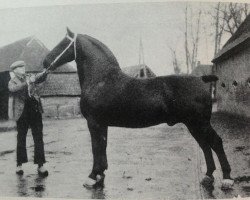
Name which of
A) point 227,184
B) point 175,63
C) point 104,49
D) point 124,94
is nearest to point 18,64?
point 104,49

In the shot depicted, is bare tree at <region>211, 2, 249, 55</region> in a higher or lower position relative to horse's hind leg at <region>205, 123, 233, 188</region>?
higher

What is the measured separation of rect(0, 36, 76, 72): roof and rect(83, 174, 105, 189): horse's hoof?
2.23ft

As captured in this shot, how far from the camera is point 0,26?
8.23ft

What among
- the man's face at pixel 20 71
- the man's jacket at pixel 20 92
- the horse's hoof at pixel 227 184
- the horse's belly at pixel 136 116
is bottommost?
the horse's hoof at pixel 227 184

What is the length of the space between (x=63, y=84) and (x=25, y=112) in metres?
0.42

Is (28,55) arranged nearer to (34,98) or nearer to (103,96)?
(34,98)

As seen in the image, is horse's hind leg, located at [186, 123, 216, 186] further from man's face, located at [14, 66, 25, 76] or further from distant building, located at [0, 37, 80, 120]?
man's face, located at [14, 66, 25, 76]

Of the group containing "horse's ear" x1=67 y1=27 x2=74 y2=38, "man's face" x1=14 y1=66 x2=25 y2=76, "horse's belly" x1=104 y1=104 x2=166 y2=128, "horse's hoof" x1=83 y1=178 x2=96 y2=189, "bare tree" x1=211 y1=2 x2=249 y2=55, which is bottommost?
"horse's hoof" x1=83 y1=178 x2=96 y2=189

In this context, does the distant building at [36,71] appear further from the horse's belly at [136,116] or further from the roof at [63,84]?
the horse's belly at [136,116]

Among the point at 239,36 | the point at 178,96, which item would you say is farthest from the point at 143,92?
the point at 239,36

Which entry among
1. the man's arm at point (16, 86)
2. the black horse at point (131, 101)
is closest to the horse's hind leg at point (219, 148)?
the black horse at point (131, 101)

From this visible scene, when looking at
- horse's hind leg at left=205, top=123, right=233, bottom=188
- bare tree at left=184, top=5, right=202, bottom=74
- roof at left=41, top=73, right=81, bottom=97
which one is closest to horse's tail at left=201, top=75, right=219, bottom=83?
bare tree at left=184, top=5, right=202, bottom=74

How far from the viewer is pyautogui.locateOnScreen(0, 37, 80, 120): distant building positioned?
2398 millimetres

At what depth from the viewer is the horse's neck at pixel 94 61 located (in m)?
2.31
